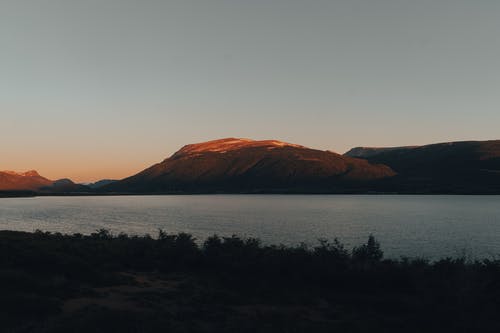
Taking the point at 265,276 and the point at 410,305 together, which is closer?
the point at 410,305

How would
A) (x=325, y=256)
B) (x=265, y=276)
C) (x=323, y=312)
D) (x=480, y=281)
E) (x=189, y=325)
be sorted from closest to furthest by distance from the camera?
(x=189, y=325)
(x=323, y=312)
(x=480, y=281)
(x=265, y=276)
(x=325, y=256)

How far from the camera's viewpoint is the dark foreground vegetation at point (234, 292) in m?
17.5

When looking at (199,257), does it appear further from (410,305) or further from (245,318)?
(410,305)

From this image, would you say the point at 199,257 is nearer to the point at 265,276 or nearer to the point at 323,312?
the point at 265,276

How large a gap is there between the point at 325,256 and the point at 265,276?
213 inches

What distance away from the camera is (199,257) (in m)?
31.8

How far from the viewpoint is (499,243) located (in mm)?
68938

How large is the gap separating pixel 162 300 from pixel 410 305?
1334 cm

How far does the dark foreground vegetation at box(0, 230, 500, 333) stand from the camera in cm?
1753

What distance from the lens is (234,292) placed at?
76.9 ft

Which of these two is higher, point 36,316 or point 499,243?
point 36,316

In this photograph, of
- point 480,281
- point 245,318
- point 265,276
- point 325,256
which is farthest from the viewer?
point 325,256

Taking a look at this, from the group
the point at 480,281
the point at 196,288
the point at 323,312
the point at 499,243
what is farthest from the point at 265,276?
the point at 499,243

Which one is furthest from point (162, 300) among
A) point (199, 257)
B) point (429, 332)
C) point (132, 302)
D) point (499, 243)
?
point (499, 243)
